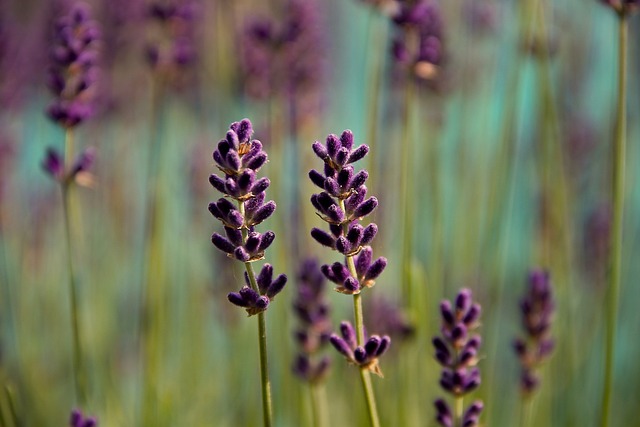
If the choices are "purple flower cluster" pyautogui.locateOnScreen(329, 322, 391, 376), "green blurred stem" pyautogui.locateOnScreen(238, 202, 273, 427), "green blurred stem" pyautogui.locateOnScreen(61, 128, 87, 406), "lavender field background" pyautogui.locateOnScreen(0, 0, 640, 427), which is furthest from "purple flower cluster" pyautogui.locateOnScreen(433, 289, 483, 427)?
"green blurred stem" pyautogui.locateOnScreen(61, 128, 87, 406)

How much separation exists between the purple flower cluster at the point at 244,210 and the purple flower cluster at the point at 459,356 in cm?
29

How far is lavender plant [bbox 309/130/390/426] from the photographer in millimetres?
847

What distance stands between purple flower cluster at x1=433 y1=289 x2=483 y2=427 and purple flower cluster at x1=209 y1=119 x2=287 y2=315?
29 cm

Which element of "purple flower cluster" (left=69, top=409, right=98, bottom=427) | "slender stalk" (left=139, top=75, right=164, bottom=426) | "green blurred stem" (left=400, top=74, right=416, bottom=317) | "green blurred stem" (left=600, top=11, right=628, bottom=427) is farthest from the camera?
"slender stalk" (left=139, top=75, right=164, bottom=426)

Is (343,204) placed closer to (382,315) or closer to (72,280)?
(72,280)

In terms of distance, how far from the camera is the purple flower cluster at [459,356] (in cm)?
101

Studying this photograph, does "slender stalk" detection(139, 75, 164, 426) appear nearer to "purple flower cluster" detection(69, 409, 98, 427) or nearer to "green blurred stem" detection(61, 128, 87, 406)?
"green blurred stem" detection(61, 128, 87, 406)

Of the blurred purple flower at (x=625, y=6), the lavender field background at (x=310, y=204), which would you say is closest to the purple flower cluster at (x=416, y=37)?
the lavender field background at (x=310, y=204)

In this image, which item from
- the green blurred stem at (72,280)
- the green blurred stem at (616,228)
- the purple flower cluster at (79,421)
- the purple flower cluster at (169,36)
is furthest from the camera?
the purple flower cluster at (169,36)

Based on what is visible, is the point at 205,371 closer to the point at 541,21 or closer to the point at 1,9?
the point at 1,9

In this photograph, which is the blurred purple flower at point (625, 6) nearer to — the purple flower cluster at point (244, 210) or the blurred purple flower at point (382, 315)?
the purple flower cluster at point (244, 210)

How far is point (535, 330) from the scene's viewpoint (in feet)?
4.53

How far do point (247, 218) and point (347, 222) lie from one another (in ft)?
0.36

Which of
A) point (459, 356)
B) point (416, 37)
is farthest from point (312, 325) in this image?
point (416, 37)
